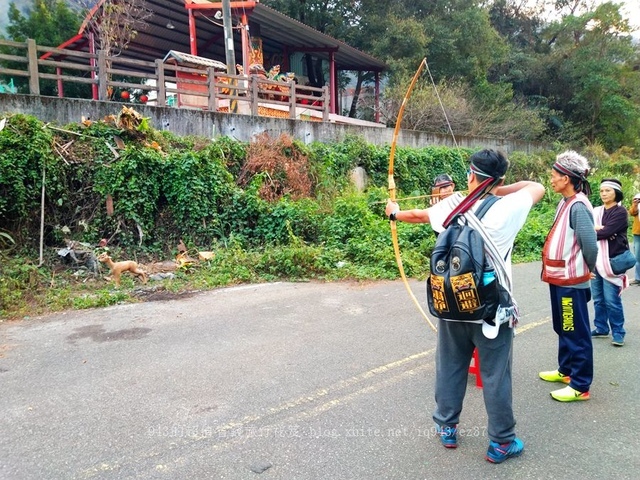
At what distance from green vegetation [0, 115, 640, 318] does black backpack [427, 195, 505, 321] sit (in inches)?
195

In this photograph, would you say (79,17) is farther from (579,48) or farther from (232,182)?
(579,48)

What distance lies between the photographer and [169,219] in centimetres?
931

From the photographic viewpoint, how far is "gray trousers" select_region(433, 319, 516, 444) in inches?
108

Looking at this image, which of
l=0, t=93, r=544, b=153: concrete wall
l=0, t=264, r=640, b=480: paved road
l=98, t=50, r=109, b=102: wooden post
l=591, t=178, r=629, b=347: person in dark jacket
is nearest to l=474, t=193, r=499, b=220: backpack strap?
l=0, t=264, r=640, b=480: paved road

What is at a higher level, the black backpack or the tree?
the tree

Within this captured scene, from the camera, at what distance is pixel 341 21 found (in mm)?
22172

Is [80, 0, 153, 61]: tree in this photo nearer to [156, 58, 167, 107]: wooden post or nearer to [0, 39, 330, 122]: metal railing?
[0, 39, 330, 122]: metal railing

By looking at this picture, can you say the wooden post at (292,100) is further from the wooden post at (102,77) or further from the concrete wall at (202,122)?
the wooden post at (102,77)

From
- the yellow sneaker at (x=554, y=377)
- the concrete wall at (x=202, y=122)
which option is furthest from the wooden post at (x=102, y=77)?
the yellow sneaker at (x=554, y=377)

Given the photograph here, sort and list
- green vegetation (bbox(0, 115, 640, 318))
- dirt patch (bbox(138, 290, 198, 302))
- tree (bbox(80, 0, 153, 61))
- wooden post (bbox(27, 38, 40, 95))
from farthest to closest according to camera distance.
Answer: tree (bbox(80, 0, 153, 61))
wooden post (bbox(27, 38, 40, 95))
green vegetation (bbox(0, 115, 640, 318))
dirt patch (bbox(138, 290, 198, 302))

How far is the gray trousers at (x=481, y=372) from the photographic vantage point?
2754 mm

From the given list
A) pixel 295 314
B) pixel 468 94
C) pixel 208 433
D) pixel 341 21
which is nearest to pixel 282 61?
pixel 341 21

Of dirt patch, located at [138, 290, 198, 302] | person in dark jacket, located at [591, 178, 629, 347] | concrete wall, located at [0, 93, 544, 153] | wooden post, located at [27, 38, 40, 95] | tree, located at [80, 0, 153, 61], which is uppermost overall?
tree, located at [80, 0, 153, 61]

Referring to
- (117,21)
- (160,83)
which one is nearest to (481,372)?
(160,83)
